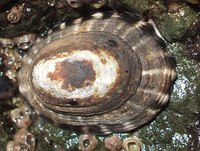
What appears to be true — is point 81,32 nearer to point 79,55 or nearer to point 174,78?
point 79,55

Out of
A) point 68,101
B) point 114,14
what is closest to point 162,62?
point 114,14

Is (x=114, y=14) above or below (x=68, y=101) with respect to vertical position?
above

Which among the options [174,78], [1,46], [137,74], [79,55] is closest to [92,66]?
[79,55]

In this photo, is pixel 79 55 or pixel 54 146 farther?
pixel 54 146

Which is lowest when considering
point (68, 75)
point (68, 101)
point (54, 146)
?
point (54, 146)

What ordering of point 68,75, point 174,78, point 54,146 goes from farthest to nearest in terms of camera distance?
1. point 54,146
2. point 174,78
3. point 68,75

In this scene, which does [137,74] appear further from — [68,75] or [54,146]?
[54,146]

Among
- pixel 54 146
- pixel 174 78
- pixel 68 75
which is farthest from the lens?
pixel 54 146
